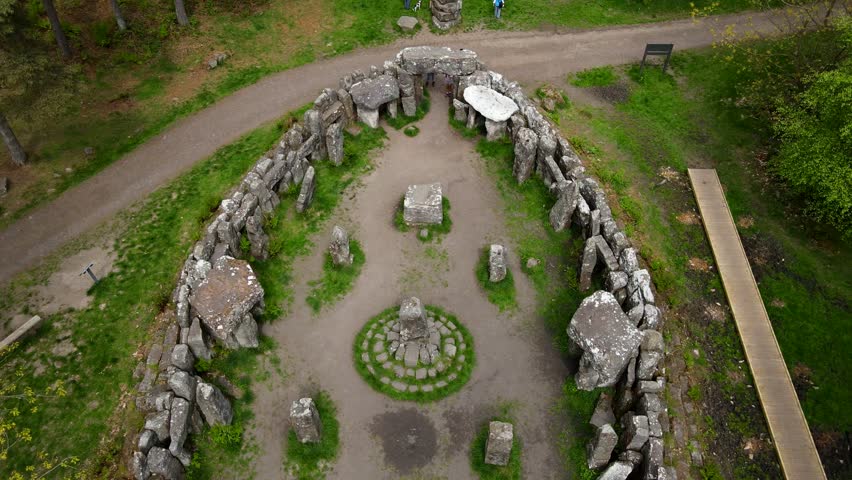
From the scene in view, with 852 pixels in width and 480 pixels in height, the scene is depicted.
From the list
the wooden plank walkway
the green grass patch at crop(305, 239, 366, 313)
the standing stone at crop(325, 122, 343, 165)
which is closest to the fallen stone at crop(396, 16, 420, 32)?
the standing stone at crop(325, 122, 343, 165)

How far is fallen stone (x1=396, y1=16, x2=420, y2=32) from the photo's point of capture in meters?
38.3

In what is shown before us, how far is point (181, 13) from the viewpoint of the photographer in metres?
37.8

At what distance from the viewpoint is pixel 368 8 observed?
4041 centimetres

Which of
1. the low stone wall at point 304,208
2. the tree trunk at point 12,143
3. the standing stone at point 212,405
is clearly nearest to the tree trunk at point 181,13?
the tree trunk at point 12,143

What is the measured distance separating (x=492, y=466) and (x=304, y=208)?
46.6 ft

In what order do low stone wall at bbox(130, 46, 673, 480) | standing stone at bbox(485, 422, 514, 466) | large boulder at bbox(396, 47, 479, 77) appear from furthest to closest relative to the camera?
1. large boulder at bbox(396, 47, 479, 77)
2. low stone wall at bbox(130, 46, 673, 480)
3. standing stone at bbox(485, 422, 514, 466)

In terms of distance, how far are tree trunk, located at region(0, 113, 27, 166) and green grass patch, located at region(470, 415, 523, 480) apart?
2635cm

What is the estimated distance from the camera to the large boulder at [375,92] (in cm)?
3017

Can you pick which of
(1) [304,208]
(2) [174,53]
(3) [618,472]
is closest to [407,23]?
(2) [174,53]

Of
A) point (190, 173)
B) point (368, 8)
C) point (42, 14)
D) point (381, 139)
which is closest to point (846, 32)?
point (381, 139)

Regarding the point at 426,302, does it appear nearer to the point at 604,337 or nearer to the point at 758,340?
the point at 604,337

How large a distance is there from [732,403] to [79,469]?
75.4ft

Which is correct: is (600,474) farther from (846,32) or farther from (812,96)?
(846,32)

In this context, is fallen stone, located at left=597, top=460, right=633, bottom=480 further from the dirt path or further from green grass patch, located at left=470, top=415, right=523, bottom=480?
green grass patch, located at left=470, top=415, right=523, bottom=480
